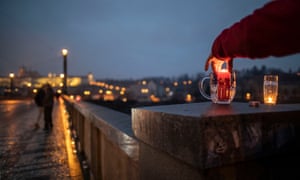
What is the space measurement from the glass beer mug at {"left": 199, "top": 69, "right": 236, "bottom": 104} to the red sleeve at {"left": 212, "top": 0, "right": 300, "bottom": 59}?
1.67ft

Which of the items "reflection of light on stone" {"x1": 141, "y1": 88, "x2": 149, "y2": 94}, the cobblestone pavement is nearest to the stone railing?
the cobblestone pavement

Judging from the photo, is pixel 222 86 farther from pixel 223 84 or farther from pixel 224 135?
pixel 224 135

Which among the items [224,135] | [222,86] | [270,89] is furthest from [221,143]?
[270,89]

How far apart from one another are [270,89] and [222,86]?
580 mm

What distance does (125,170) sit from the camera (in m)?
1.98

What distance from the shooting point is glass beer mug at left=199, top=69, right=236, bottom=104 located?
5.46 feet

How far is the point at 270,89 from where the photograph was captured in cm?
199

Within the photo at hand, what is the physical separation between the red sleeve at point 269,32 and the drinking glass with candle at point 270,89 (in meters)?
→ 0.91

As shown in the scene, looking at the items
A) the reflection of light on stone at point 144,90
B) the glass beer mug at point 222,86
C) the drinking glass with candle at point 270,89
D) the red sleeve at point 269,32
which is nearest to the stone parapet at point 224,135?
the red sleeve at point 269,32

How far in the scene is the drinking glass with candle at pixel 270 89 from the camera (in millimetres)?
1920

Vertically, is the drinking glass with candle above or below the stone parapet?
above

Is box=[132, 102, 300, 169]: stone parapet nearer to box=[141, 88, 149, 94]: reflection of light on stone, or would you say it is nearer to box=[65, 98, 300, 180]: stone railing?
box=[65, 98, 300, 180]: stone railing

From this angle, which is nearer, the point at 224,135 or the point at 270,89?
the point at 224,135

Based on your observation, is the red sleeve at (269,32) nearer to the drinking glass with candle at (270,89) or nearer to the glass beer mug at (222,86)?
the glass beer mug at (222,86)
